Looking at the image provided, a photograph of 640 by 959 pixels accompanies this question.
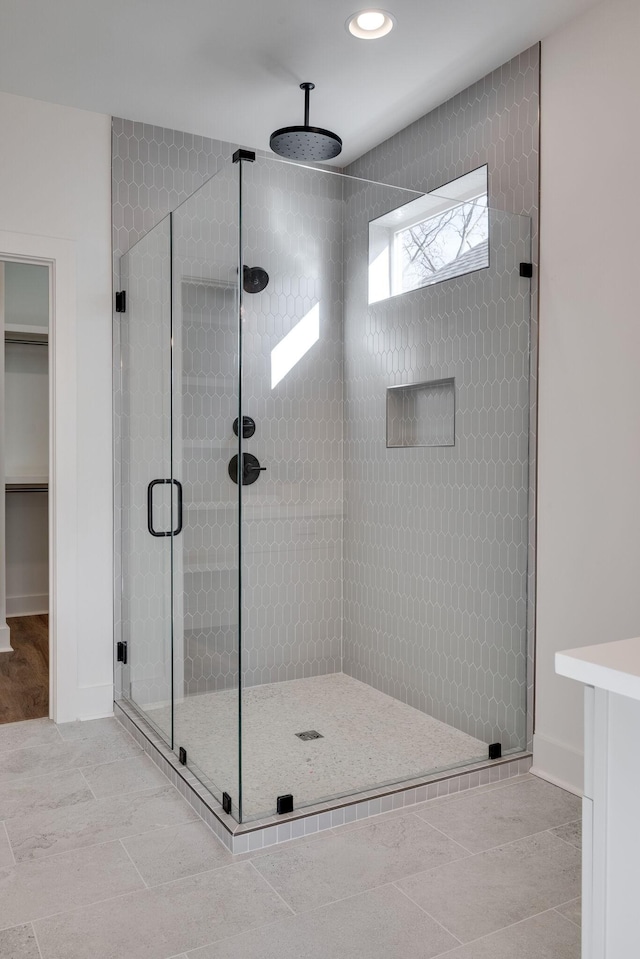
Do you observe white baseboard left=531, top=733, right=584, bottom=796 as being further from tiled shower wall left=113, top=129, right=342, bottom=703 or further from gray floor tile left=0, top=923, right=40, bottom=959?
gray floor tile left=0, top=923, right=40, bottom=959

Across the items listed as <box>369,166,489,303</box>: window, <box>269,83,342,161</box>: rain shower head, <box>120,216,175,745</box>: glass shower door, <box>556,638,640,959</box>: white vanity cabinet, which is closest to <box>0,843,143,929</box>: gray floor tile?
<box>120,216,175,745</box>: glass shower door

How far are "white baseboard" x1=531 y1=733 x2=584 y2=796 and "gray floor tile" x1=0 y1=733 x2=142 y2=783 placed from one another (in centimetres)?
152

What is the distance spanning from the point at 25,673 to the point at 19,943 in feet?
7.90

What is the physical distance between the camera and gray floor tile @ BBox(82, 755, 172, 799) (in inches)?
99.7

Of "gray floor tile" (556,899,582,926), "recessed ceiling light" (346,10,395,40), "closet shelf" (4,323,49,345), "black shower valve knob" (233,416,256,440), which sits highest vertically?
"recessed ceiling light" (346,10,395,40)

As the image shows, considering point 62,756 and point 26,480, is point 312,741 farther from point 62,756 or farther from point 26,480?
point 26,480

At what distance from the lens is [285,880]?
1.98 metres

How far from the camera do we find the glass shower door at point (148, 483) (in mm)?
2824

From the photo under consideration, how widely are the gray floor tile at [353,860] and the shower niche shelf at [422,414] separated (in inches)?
50.0

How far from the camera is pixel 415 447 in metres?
2.66

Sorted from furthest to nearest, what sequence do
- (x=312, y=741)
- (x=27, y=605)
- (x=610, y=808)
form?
1. (x=27, y=605)
2. (x=312, y=741)
3. (x=610, y=808)

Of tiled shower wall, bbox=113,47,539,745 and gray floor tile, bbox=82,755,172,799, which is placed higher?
tiled shower wall, bbox=113,47,539,745

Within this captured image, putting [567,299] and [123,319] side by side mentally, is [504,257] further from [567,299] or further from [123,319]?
[123,319]

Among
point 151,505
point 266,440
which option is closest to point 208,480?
point 266,440
